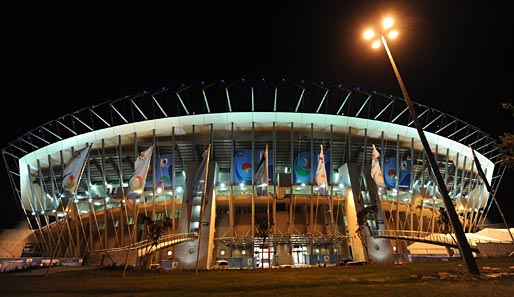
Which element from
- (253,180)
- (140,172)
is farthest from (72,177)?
(253,180)

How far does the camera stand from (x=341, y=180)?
52.0m

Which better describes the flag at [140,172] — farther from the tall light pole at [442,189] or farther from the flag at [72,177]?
the tall light pole at [442,189]

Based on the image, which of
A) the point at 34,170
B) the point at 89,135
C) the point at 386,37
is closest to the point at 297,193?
the point at 89,135

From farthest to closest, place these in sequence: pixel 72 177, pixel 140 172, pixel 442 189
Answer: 1. pixel 140 172
2. pixel 72 177
3. pixel 442 189

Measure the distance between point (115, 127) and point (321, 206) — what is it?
36.7m

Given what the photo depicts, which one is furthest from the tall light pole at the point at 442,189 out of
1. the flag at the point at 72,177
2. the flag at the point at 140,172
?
the flag at the point at 72,177

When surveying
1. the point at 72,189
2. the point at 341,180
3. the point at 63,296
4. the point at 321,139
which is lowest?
the point at 63,296

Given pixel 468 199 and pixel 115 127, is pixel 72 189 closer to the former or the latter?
pixel 115 127

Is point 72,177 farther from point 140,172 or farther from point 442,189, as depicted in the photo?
point 442,189

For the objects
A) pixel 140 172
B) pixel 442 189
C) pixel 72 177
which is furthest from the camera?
pixel 140 172

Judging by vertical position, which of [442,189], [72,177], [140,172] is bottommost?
[442,189]

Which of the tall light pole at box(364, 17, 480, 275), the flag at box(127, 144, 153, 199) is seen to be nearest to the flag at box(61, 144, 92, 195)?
the flag at box(127, 144, 153, 199)

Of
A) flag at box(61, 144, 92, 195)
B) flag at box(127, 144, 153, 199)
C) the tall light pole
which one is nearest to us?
the tall light pole

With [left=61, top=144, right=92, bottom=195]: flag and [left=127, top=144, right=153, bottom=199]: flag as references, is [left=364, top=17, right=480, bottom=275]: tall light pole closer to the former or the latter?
[left=127, top=144, right=153, bottom=199]: flag
